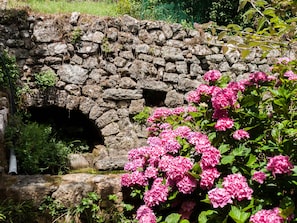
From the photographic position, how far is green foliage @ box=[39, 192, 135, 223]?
3.21m

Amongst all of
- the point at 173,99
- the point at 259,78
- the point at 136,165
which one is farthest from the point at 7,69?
the point at 259,78

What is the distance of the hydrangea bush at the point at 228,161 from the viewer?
2488 millimetres

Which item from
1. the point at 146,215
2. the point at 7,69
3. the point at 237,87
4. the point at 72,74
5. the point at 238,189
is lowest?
the point at 146,215

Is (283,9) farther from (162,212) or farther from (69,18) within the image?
(69,18)

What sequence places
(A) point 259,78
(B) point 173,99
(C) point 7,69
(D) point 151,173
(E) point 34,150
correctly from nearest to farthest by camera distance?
(A) point 259,78, (D) point 151,173, (E) point 34,150, (C) point 7,69, (B) point 173,99

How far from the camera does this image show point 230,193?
2.49m

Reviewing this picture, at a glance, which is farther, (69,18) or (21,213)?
(69,18)

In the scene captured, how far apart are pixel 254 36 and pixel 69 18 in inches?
167

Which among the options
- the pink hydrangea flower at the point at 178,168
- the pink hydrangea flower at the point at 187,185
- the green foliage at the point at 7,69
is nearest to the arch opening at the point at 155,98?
the green foliage at the point at 7,69

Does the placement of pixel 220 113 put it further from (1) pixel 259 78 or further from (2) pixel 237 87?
(1) pixel 259 78

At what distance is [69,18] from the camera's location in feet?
20.3

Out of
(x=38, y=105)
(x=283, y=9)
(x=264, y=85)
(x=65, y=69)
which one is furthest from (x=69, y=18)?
(x=283, y=9)

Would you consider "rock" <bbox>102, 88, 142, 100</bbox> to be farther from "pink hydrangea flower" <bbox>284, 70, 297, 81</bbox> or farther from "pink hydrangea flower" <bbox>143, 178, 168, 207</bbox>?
"pink hydrangea flower" <bbox>284, 70, 297, 81</bbox>

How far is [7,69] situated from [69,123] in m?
1.40
